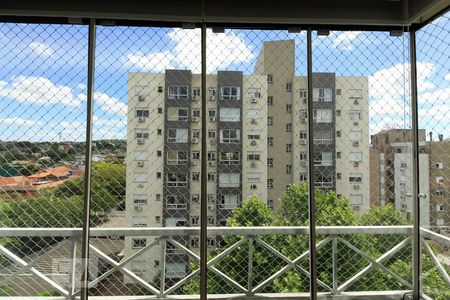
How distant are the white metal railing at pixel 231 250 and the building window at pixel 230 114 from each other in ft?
2.89

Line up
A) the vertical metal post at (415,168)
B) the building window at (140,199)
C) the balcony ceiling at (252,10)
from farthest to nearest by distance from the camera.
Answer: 1. the vertical metal post at (415,168)
2. the building window at (140,199)
3. the balcony ceiling at (252,10)

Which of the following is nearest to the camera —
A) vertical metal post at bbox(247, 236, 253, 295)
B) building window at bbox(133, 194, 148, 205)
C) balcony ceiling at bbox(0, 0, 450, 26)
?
balcony ceiling at bbox(0, 0, 450, 26)

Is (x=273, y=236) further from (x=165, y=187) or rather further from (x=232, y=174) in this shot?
(x=165, y=187)

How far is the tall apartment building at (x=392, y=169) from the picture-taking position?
2478 millimetres

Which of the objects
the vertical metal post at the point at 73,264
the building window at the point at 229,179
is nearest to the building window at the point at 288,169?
the building window at the point at 229,179

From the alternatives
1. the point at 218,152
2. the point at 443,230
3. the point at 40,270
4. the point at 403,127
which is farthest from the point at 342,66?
the point at 40,270

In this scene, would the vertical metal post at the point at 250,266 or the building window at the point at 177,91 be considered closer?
the building window at the point at 177,91

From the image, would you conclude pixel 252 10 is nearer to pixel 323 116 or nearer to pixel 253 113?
pixel 253 113

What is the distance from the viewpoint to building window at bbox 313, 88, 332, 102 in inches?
95.0

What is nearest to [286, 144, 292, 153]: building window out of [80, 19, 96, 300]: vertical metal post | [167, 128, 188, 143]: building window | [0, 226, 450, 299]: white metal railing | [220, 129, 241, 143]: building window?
[220, 129, 241, 143]: building window

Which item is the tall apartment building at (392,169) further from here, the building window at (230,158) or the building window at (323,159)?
the building window at (230,158)

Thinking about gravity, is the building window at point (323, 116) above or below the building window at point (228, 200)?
above

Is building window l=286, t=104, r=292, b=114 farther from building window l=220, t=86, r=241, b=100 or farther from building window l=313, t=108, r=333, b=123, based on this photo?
building window l=220, t=86, r=241, b=100

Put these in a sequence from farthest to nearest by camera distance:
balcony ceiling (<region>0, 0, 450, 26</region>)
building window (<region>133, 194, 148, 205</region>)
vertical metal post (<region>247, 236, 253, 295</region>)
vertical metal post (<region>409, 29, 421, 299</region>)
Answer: vertical metal post (<region>247, 236, 253, 295</region>)
vertical metal post (<region>409, 29, 421, 299</region>)
building window (<region>133, 194, 148, 205</region>)
balcony ceiling (<region>0, 0, 450, 26</region>)
